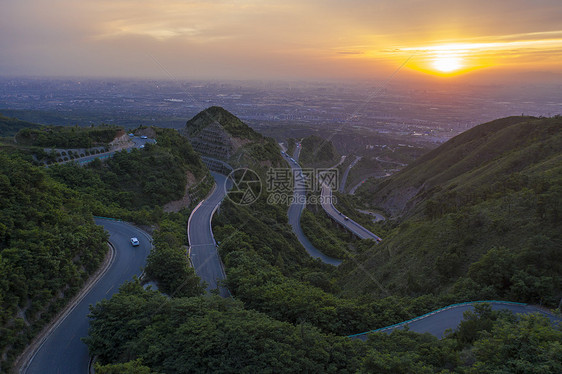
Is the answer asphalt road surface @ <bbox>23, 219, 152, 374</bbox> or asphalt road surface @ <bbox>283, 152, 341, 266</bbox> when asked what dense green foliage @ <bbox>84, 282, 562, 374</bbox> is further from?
asphalt road surface @ <bbox>283, 152, 341, 266</bbox>

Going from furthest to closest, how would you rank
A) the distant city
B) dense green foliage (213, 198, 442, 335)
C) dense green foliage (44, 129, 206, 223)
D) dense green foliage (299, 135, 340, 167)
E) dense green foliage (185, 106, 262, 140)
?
A: the distant city < dense green foliage (299, 135, 340, 167) < dense green foliage (185, 106, 262, 140) < dense green foliage (44, 129, 206, 223) < dense green foliage (213, 198, 442, 335)

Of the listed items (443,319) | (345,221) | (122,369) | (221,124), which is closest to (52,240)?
(122,369)

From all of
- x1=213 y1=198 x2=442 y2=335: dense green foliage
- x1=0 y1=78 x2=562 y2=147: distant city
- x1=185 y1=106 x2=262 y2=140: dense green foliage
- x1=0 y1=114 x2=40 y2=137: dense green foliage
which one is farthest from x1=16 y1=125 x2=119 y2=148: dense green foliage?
x1=0 y1=78 x2=562 y2=147: distant city

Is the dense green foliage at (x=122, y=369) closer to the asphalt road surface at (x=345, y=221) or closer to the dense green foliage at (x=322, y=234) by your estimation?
the dense green foliage at (x=322, y=234)

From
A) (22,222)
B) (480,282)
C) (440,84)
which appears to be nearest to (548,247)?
(480,282)

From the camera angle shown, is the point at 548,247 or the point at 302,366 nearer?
the point at 302,366

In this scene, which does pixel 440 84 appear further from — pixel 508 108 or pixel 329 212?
pixel 329 212

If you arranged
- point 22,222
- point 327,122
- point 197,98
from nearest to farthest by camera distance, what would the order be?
point 22,222, point 197,98, point 327,122

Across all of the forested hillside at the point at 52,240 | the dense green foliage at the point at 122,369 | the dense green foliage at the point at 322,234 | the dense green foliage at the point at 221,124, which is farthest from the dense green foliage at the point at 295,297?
the dense green foliage at the point at 221,124
